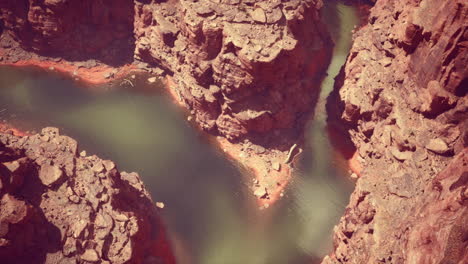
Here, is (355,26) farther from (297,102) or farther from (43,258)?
(43,258)

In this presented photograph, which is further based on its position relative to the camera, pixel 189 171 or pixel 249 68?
pixel 189 171

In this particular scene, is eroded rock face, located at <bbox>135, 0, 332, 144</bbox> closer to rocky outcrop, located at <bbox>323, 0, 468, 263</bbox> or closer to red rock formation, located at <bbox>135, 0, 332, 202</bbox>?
red rock formation, located at <bbox>135, 0, 332, 202</bbox>

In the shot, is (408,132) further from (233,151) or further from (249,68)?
(233,151)

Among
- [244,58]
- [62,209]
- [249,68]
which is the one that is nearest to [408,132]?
[249,68]

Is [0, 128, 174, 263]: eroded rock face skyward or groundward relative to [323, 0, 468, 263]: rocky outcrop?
groundward

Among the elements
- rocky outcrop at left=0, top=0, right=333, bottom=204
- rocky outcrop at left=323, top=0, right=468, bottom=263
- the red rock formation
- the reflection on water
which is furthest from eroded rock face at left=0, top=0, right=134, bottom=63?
rocky outcrop at left=323, top=0, right=468, bottom=263

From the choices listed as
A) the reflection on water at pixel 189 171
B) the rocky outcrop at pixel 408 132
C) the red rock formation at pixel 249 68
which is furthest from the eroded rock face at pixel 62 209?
the rocky outcrop at pixel 408 132

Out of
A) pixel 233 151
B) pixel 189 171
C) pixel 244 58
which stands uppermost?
pixel 244 58

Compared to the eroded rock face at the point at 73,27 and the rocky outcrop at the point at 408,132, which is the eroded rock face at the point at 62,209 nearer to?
the rocky outcrop at the point at 408,132
